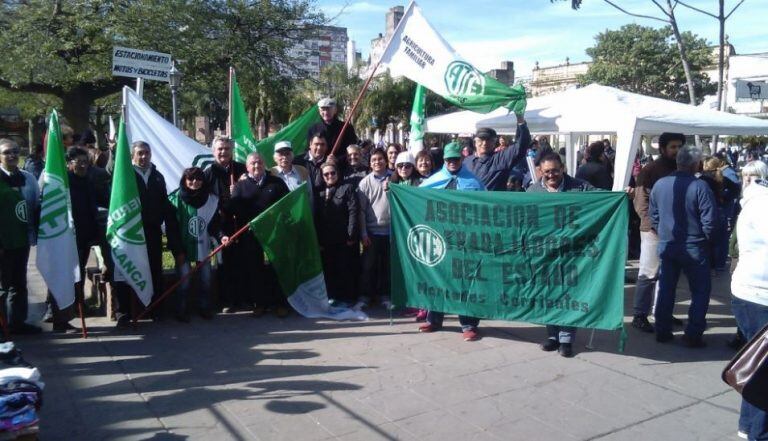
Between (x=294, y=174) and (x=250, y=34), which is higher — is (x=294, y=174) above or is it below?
below

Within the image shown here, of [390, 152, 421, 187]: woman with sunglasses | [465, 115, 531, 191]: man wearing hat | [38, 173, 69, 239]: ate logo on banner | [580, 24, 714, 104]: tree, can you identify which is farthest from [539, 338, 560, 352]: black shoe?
[580, 24, 714, 104]: tree

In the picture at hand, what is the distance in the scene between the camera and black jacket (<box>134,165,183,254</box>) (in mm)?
6469

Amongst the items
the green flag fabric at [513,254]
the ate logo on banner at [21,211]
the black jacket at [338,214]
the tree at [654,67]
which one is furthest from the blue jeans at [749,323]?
the tree at [654,67]

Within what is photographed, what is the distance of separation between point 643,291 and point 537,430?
2.87 metres

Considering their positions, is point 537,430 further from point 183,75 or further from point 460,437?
point 183,75

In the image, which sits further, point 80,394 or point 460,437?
point 80,394

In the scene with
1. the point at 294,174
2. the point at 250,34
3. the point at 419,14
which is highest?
the point at 250,34

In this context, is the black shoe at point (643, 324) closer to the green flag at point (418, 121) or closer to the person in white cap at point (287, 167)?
the person in white cap at point (287, 167)

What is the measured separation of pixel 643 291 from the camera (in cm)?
654

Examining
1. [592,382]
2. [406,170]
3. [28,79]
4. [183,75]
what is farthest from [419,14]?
[28,79]

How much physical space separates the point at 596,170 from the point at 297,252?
174 inches

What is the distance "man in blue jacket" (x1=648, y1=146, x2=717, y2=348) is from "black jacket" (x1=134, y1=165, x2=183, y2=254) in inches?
186

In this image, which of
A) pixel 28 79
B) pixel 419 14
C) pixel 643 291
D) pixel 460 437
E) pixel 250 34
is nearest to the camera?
pixel 460 437

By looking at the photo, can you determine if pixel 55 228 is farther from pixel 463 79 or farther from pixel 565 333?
pixel 565 333
